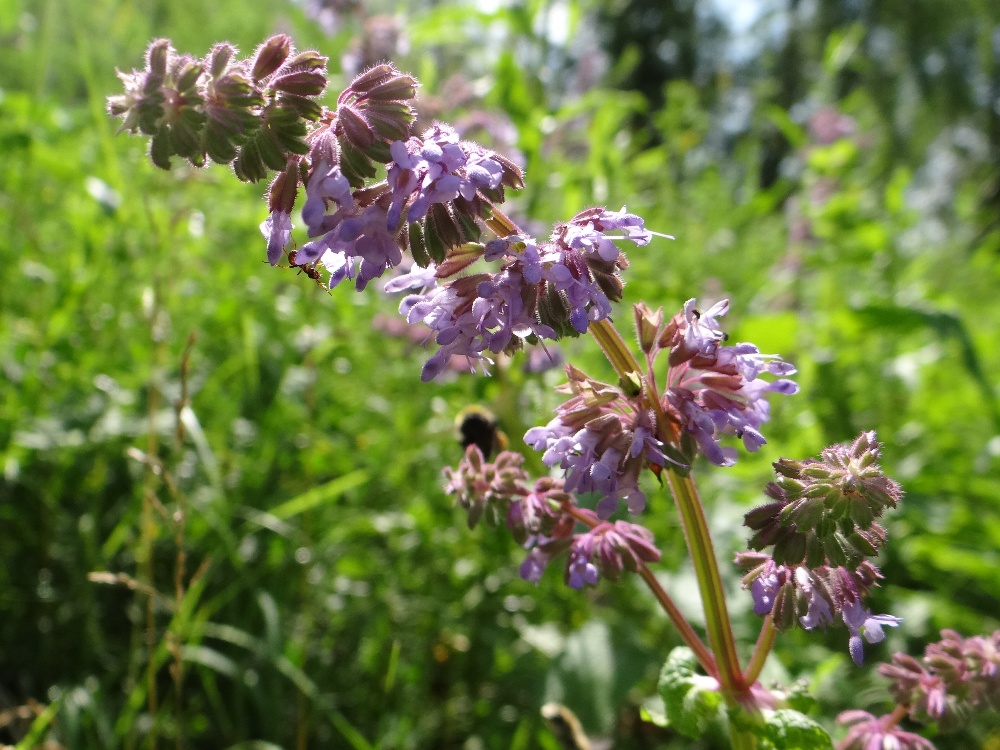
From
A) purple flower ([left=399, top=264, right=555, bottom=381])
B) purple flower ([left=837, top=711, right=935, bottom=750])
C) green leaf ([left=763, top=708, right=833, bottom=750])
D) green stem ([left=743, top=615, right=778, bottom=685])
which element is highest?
purple flower ([left=399, top=264, right=555, bottom=381])

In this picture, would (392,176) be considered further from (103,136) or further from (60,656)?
(103,136)

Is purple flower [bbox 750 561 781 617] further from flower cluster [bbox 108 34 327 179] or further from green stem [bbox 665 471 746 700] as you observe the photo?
flower cluster [bbox 108 34 327 179]

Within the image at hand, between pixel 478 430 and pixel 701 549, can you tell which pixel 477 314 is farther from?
pixel 478 430

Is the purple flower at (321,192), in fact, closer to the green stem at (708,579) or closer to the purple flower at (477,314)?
the purple flower at (477,314)

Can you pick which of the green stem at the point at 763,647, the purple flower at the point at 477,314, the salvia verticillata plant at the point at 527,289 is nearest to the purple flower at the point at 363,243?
the salvia verticillata plant at the point at 527,289

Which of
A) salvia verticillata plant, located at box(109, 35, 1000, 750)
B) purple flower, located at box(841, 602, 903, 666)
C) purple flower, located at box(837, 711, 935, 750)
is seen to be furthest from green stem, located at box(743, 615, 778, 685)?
purple flower, located at box(837, 711, 935, 750)

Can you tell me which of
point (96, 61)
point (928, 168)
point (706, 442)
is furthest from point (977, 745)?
point (928, 168)

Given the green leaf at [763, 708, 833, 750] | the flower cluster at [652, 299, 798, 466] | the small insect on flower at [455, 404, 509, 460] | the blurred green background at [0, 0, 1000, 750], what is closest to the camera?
the flower cluster at [652, 299, 798, 466]
